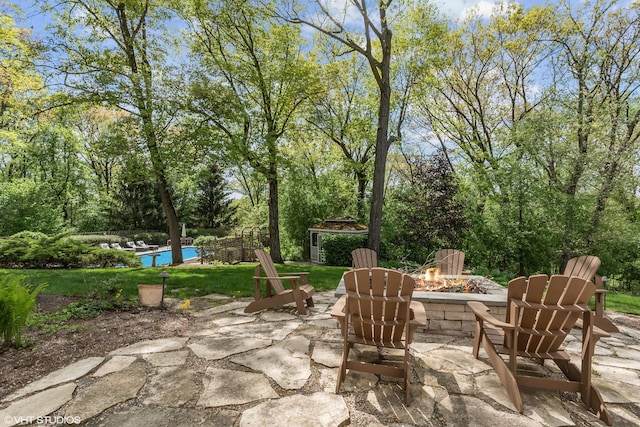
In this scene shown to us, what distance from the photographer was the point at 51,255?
318 inches

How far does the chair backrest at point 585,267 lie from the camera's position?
3.76 meters

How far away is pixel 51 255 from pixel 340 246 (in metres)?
7.86

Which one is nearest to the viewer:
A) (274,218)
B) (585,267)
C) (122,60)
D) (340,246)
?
(585,267)

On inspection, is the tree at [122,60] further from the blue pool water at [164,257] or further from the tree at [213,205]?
the tree at [213,205]

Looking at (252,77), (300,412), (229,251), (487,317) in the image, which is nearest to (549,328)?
(487,317)

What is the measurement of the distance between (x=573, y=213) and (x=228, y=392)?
979 centimetres

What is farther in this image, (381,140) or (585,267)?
(381,140)

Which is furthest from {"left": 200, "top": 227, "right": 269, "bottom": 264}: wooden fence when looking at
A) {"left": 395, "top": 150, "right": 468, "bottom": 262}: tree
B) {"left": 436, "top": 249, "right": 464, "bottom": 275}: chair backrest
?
{"left": 436, "top": 249, "right": 464, "bottom": 275}: chair backrest

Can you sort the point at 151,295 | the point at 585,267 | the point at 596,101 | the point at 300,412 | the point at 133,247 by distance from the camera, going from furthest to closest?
the point at 133,247
the point at 596,101
the point at 151,295
the point at 585,267
the point at 300,412

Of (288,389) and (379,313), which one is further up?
(379,313)

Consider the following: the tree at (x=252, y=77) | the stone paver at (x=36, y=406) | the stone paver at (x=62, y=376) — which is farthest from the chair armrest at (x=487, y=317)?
the tree at (x=252, y=77)

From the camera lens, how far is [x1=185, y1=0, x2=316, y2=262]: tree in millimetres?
8984

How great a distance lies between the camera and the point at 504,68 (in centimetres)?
1226

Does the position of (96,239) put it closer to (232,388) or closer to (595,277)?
(232,388)
